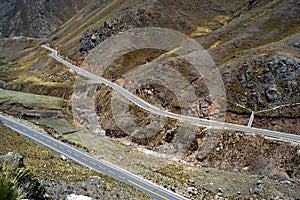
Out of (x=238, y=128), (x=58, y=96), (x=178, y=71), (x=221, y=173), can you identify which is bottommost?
(x=58, y=96)

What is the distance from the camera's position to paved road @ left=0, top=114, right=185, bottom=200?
109ft

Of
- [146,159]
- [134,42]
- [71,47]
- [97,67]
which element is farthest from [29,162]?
[71,47]

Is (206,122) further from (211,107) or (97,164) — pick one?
(97,164)

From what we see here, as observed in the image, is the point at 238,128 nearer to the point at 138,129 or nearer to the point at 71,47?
the point at 138,129

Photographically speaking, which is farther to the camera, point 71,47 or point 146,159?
point 71,47

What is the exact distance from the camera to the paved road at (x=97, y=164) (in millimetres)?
33312

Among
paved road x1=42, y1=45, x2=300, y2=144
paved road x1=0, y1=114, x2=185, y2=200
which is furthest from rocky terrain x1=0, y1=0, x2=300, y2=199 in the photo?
paved road x1=0, y1=114, x2=185, y2=200

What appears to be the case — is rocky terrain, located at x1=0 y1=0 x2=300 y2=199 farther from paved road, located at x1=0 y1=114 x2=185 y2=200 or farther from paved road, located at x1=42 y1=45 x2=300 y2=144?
paved road, located at x1=0 y1=114 x2=185 y2=200

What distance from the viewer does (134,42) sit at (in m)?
A: 91.7

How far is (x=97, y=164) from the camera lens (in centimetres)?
4119

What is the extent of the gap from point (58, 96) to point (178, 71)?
40561 millimetres

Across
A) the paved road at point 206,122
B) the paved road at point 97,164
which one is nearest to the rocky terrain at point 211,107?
the paved road at point 206,122

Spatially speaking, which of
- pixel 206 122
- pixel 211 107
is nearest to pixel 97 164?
pixel 206 122

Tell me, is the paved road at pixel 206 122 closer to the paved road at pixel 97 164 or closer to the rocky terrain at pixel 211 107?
the rocky terrain at pixel 211 107
